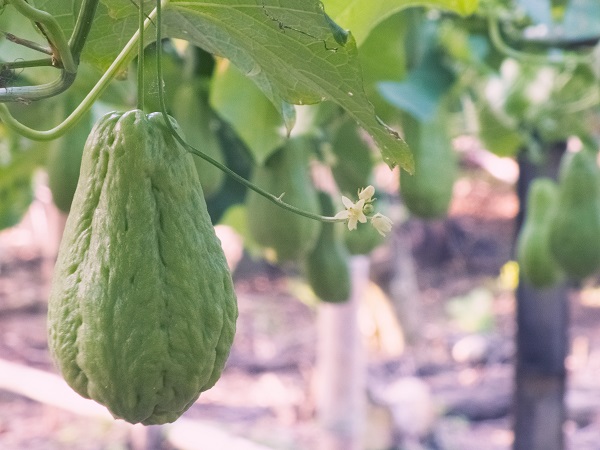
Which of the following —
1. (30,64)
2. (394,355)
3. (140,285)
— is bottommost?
(394,355)

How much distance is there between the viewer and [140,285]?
42 centimetres

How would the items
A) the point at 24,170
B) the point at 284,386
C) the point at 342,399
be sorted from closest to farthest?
the point at 24,170 < the point at 342,399 < the point at 284,386

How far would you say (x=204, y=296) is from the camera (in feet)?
1.41

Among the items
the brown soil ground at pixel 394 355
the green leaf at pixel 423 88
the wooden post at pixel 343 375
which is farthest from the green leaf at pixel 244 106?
the brown soil ground at pixel 394 355

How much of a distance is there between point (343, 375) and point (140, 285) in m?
1.83

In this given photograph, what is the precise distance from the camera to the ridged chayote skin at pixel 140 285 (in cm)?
42

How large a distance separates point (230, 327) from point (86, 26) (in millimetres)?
176

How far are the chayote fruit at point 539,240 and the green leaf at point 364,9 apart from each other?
79 cm

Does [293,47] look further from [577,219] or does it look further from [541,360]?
[541,360]

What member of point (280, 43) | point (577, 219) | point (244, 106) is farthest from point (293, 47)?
point (577, 219)

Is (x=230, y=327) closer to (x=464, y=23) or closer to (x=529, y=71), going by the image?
(x=464, y=23)

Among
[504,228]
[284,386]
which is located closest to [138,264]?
[284,386]

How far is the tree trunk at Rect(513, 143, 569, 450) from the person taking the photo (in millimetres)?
1770

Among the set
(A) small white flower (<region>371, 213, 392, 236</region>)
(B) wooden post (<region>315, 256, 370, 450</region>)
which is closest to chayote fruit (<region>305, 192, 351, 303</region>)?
(B) wooden post (<region>315, 256, 370, 450</region>)
